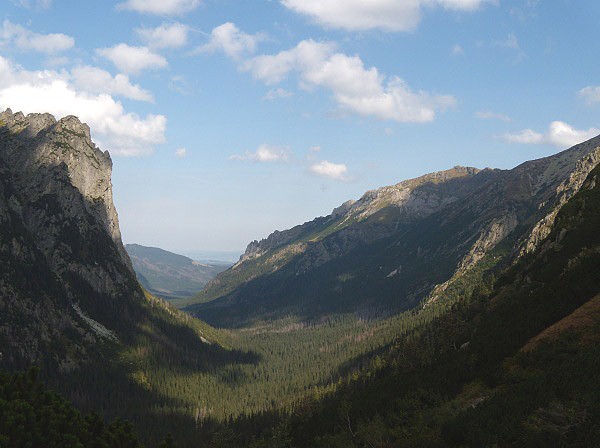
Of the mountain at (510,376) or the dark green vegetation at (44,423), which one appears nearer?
the dark green vegetation at (44,423)

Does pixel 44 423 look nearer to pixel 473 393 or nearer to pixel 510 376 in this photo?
pixel 473 393

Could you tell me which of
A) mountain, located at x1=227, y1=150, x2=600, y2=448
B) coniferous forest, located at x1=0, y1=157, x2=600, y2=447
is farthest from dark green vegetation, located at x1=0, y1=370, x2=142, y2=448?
mountain, located at x1=227, y1=150, x2=600, y2=448

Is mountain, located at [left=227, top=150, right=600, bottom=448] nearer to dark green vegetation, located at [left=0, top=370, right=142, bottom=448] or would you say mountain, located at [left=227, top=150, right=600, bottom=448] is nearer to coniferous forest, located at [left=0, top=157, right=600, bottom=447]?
coniferous forest, located at [left=0, top=157, right=600, bottom=447]

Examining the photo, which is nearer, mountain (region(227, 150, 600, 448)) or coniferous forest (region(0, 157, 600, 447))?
coniferous forest (region(0, 157, 600, 447))

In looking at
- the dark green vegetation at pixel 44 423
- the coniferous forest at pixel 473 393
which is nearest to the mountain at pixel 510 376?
the coniferous forest at pixel 473 393

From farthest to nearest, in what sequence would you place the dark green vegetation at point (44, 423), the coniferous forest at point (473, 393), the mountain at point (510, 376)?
the mountain at point (510, 376) → the coniferous forest at point (473, 393) → the dark green vegetation at point (44, 423)

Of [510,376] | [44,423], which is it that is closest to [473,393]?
[510,376]

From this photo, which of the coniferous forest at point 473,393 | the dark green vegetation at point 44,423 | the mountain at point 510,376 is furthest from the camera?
the mountain at point 510,376

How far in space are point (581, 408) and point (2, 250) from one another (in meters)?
227

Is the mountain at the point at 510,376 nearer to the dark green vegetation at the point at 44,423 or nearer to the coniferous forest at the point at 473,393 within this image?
the coniferous forest at the point at 473,393

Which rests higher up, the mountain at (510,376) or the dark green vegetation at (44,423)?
the dark green vegetation at (44,423)

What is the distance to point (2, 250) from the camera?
196125mm

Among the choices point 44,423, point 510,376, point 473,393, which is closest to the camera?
point 44,423

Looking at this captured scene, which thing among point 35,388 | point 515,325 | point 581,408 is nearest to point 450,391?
point 515,325
